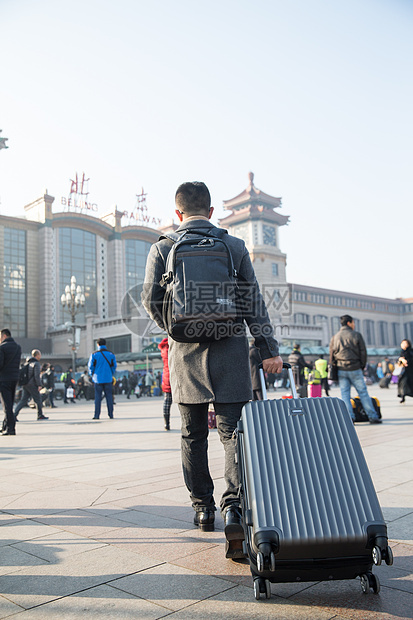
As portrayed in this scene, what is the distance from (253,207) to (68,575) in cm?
8262

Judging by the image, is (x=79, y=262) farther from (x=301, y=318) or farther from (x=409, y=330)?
(x=409, y=330)

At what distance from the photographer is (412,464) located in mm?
4473

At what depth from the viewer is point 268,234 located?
81.8 metres

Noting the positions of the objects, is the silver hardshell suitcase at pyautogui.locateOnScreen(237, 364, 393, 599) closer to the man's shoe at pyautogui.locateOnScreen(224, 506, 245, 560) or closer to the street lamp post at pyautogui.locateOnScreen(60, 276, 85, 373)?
the man's shoe at pyautogui.locateOnScreen(224, 506, 245, 560)

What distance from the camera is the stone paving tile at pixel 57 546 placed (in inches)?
95.0

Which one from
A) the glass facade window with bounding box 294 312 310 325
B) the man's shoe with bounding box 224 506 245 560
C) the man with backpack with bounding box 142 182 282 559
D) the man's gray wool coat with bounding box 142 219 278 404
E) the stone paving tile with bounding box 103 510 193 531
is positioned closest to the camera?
the man's shoe with bounding box 224 506 245 560

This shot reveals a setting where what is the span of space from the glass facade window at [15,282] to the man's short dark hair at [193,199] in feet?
181

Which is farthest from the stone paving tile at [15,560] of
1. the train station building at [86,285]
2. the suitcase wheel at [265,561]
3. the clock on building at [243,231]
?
the clock on building at [243,231]

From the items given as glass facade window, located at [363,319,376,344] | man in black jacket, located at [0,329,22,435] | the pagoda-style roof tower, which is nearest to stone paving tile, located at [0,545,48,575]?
man in black jacket, located at [0,329,22,435]

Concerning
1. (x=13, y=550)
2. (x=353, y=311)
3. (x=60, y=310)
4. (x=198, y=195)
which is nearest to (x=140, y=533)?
(x=13, y=550)

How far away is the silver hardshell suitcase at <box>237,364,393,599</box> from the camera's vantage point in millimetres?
1774

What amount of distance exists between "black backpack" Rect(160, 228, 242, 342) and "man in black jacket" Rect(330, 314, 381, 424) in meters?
5.58

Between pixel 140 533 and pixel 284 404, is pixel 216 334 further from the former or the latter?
pixel 140 533

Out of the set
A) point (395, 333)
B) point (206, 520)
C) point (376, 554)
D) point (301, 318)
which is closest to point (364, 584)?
point (376, 554)
